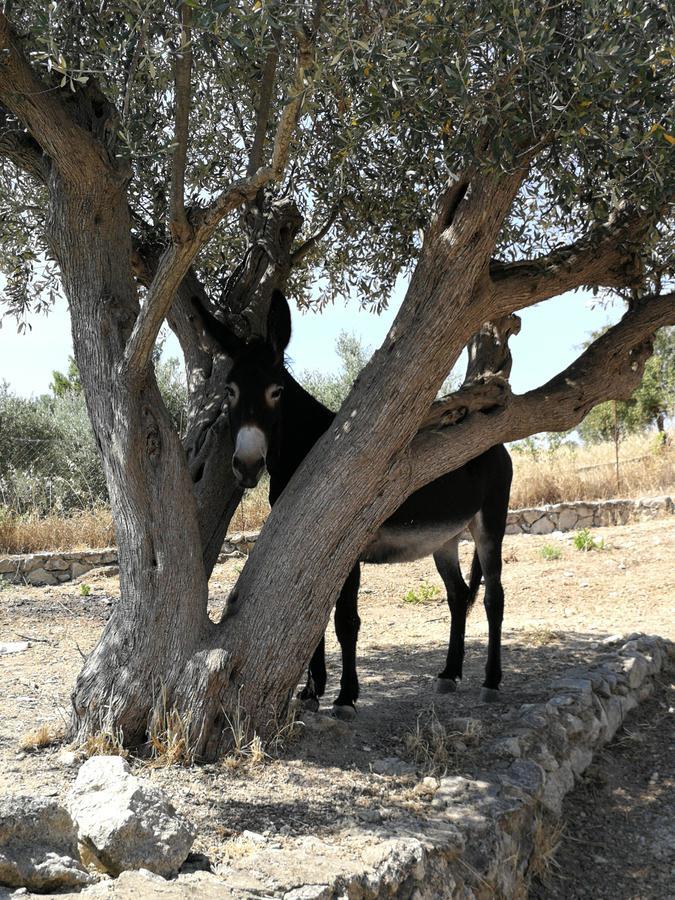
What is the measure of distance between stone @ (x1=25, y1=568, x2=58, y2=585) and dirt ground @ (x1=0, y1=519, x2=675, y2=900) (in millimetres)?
1428

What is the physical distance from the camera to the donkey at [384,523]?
5.11 metres

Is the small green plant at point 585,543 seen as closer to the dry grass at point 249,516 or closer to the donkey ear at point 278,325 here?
the dry grass at point 249,516

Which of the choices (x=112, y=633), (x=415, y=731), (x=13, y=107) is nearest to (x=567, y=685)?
(x=415, y=731)

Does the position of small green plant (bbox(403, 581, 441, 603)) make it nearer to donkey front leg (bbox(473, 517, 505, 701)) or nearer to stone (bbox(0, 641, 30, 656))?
donkey front leg (bbox(473, 517, 505, 701))

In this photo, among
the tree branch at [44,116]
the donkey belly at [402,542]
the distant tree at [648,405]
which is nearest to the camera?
the tree branch at [44,116]

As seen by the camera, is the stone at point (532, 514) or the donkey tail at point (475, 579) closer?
the donkey tail at point (475, 579)

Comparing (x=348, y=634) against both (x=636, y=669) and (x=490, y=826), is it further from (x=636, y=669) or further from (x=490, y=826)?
(x=636, y=669)

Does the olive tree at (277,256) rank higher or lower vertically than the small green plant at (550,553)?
higher

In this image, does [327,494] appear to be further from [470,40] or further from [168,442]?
[470,40]

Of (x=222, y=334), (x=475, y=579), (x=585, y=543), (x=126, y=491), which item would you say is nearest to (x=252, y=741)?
(x=126, y=491)

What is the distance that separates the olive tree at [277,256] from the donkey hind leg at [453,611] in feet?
4.98

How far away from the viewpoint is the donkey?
511cm

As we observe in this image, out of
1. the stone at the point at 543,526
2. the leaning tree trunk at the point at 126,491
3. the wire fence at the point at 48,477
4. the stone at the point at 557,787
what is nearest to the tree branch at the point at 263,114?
the leaning tree trunk at the point at 126,491

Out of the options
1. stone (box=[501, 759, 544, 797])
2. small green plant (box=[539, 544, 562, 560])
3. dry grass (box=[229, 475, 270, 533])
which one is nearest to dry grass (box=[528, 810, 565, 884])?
stone (box=[501, 759, 544, 797])
